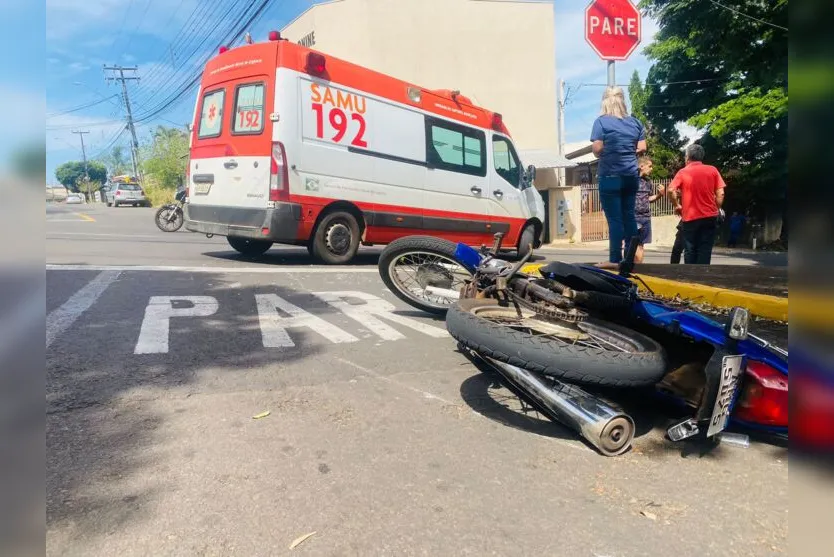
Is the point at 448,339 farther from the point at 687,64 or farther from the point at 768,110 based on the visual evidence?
the point at 687,64

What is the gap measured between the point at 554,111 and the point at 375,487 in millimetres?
24717

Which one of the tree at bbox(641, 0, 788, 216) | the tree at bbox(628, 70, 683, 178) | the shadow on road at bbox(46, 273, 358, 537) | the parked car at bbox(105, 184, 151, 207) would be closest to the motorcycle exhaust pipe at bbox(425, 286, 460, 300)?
the shadow on road at bbox(46, 273, 358, 537)

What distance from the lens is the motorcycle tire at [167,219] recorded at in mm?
14891

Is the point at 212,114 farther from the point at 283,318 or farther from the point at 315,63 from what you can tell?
the point at 283,318

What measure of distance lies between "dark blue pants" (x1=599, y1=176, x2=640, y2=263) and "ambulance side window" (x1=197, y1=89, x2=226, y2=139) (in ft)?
17.4

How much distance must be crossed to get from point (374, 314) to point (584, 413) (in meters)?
2.63

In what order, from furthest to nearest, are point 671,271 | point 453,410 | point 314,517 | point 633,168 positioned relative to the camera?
point 633,168
point 671,271
point 453,410
point 314,517

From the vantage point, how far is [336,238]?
7.83 m

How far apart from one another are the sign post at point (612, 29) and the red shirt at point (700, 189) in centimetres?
169

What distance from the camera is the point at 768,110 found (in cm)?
1289

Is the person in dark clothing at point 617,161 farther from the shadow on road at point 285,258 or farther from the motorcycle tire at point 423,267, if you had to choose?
the shadow on road at point 285,258

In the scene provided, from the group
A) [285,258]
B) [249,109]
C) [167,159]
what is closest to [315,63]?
[249,109]

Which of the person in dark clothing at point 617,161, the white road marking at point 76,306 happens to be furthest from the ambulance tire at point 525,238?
the white road marking at point 76,306
